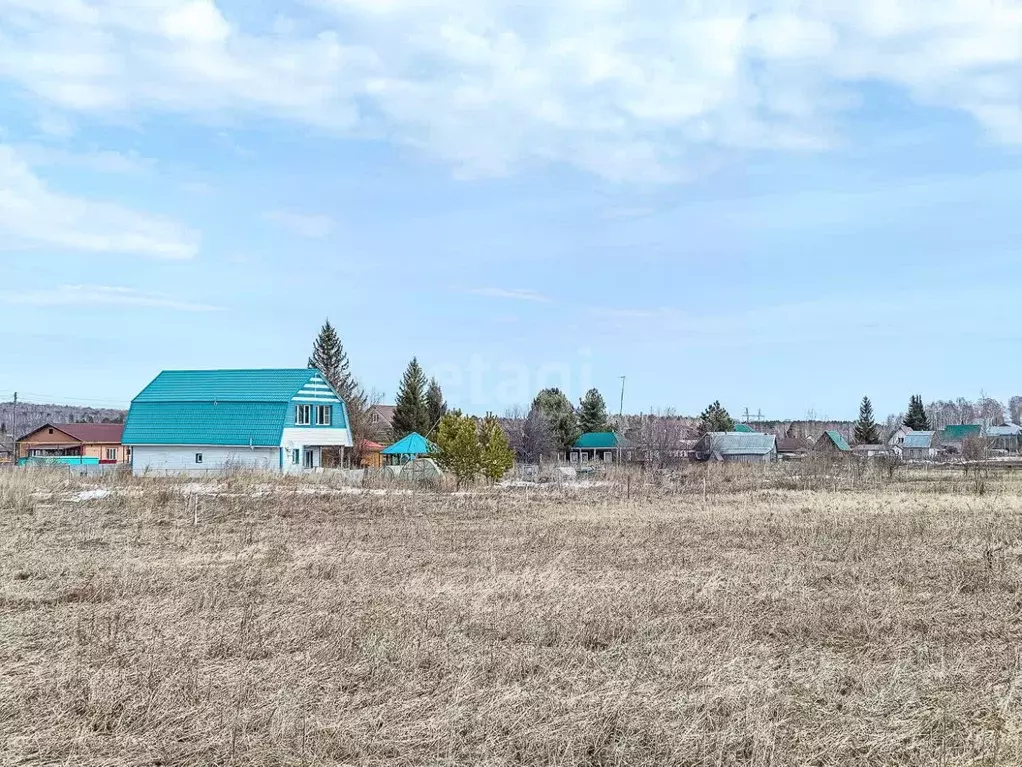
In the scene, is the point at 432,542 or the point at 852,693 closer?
the point at 852,693

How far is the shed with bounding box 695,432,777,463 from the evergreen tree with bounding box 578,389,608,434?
8400 mm

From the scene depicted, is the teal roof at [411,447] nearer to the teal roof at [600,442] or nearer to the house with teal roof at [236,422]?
the house with teal roof at [236,422]

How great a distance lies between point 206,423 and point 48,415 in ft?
426

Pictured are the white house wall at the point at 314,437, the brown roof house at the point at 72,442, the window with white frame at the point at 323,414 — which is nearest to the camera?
the white house wall at the point at 314,437

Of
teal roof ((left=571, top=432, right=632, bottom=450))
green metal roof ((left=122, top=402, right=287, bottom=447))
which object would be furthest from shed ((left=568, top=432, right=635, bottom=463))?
green metal roof ((left=122, top=402, right=287, bottom=447))

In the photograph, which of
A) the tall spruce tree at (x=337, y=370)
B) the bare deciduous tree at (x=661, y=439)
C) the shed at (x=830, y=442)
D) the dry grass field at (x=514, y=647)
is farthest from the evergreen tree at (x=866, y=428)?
the dry grass field at (x=514, y=647)

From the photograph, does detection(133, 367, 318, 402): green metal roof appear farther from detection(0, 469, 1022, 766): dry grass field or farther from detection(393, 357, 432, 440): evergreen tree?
detection(0, 469, 1022, 766): dry grass field

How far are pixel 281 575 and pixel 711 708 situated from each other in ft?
25.3

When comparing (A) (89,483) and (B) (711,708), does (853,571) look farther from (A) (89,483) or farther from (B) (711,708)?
(A) (89,483)

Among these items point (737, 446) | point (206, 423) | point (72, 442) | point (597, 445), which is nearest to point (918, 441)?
point (737, 446)

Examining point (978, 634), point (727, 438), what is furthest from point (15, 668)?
point (727, 438)

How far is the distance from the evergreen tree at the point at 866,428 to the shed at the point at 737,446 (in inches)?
805

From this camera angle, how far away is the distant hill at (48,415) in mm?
139875

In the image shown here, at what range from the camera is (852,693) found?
6.81 metres
